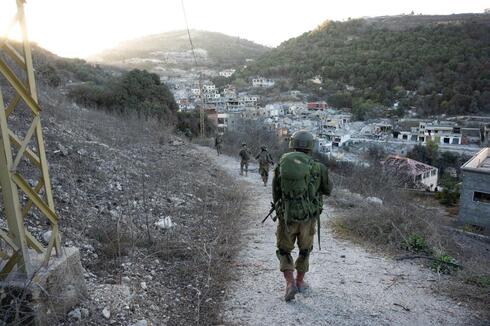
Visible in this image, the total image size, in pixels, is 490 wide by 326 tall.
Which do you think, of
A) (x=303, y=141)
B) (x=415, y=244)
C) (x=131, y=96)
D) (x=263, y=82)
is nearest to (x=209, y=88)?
(x=263, y=82)

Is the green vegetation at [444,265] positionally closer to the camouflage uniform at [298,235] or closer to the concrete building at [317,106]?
the camouflage uniform at [298,235]

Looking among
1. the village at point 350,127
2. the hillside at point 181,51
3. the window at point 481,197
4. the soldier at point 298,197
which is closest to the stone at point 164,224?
the soldier at point 298,197

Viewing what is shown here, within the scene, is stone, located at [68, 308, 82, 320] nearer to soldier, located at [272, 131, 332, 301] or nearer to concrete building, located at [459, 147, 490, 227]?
soldier, located at [272, 131, 332, 301]

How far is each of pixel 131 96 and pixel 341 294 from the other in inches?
643

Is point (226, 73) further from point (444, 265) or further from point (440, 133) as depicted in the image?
point (444, 265)

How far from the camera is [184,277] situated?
359 centimetres

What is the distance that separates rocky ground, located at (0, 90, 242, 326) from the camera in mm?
2891

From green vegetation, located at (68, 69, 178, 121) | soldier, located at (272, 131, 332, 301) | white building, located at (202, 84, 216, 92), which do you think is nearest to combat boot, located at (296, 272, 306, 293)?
soldier, located at (272, 131, 332, 301)

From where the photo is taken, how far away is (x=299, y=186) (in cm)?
308

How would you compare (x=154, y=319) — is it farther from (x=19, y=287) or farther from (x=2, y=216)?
(x=2, y=216)

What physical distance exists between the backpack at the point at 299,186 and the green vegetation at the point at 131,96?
13.3 m

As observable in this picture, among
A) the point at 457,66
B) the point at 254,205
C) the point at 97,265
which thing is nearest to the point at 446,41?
the point at 457,66

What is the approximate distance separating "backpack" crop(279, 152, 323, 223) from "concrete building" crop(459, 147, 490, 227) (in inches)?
562

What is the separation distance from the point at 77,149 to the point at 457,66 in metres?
55.8
